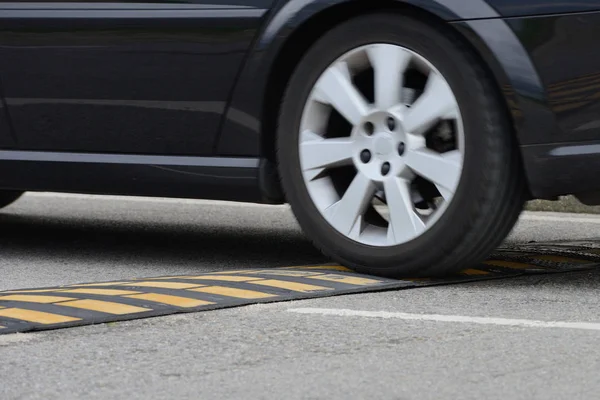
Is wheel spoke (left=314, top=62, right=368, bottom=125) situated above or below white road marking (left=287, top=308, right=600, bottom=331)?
above

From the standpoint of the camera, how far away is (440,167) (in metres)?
4.68

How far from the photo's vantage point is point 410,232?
4758mm

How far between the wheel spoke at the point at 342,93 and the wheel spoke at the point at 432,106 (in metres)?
0.19

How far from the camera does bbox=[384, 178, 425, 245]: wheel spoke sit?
4.74m

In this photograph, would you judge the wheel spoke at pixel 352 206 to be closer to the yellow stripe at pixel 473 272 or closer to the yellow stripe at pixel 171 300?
the yellow stripe at pixel 473 272

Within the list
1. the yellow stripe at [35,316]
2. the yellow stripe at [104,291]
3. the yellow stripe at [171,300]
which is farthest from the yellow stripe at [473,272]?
the yellow stripe at [35,316]

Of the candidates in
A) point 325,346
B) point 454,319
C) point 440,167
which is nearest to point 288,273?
point 440,167

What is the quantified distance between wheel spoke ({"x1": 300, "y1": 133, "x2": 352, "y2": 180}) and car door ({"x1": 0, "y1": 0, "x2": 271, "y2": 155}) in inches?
14.6

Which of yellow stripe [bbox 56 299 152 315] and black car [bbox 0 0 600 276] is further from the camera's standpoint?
black car [bbox 0 0 600 276]

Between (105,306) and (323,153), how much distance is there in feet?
3.45

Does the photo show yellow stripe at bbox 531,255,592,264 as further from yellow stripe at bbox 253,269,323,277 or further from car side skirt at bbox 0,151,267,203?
car side skirt at bbox 0,151,267,203

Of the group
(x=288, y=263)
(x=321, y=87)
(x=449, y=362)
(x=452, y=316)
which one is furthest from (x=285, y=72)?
(x=449, y=362)

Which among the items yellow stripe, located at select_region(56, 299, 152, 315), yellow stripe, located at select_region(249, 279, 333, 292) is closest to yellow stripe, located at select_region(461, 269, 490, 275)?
yellow stripe, located at select_region(249, 279, 333, 292)

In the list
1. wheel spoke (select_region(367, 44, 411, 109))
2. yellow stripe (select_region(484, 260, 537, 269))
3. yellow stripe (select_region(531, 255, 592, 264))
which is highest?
wheel spoke (select_region(367, 44, 411, 109))
